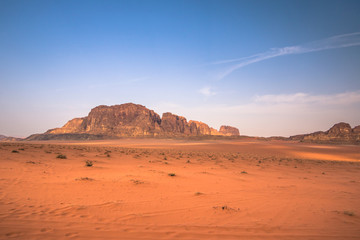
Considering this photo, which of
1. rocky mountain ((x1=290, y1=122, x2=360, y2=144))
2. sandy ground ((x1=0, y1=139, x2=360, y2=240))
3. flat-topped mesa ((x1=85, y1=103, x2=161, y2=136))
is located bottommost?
sandy ground ((x1=0, y1=139, x2=360, y2=240))

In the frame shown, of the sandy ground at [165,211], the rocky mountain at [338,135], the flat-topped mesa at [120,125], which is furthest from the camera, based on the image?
the flat-topped mesa at [120,125]

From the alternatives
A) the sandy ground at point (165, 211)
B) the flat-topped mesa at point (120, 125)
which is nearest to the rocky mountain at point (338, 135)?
the sandy ground at point (165, 211)

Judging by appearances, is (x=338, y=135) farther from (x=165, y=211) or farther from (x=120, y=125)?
(x=120, y=125)

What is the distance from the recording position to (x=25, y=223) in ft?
14.7

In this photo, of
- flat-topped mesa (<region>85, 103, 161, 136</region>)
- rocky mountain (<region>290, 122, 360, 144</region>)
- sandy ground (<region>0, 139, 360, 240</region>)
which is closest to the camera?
sandy ground (<region>0, 139, 360, 240</region>)

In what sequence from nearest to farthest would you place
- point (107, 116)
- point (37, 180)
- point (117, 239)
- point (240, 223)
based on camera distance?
point (117, 239) < point (240, 223) < point (37, 180) < point (107, 116)

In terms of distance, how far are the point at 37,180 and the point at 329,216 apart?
11182 mm

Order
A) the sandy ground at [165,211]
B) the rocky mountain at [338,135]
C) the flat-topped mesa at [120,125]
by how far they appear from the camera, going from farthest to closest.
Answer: the flat-topped mesa at [120,125], the rocky mountain at [338,135], the sandy ground at [165,211]

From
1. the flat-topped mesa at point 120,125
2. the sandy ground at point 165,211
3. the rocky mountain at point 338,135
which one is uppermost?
the flat-topped mesa at point 120,125

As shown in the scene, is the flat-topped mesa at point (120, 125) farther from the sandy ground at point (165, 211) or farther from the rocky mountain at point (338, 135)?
the sandy ground at point (165, 211)

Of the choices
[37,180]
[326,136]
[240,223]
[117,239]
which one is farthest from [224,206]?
[326,136]

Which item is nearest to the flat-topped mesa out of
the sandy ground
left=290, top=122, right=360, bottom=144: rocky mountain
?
left=290, top=122, right=360, bottom=144: rocky mountain

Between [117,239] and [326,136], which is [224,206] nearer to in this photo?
[117,239]

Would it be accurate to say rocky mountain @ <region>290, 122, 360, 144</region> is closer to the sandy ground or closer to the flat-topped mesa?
the sandy ground
